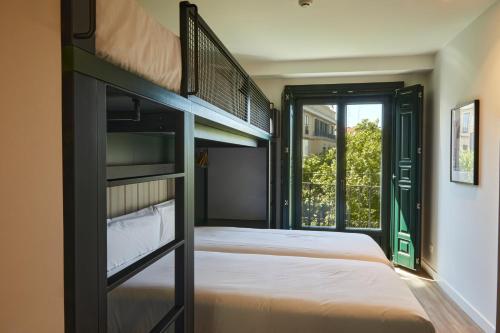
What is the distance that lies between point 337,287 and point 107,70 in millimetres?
1747

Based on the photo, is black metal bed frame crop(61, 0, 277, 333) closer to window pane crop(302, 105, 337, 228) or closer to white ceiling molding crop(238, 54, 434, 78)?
white ceiling molding crop(238, 54, 434, 78)

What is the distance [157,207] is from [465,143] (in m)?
2.89

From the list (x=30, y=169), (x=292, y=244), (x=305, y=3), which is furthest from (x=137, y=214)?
(x=30, y=169)

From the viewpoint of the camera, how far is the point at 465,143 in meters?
3.15

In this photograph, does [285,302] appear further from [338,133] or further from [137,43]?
[338,133]

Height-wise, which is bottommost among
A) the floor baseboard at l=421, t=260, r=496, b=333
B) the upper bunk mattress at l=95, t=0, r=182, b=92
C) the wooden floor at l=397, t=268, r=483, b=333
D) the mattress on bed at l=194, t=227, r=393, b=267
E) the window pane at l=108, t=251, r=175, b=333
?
the wooden floor at l=397, t=268, r=483, b=333

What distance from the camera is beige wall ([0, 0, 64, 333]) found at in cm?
71

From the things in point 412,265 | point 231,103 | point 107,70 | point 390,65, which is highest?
point 390,65

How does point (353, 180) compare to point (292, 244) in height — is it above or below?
above

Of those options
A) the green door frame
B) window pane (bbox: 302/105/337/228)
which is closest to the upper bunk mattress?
the green door frame

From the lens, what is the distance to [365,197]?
4758mm

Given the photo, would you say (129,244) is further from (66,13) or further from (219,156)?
(219,156)

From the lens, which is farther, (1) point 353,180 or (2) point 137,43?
(1) point 353,180

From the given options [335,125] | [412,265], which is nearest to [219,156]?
[335,125]
